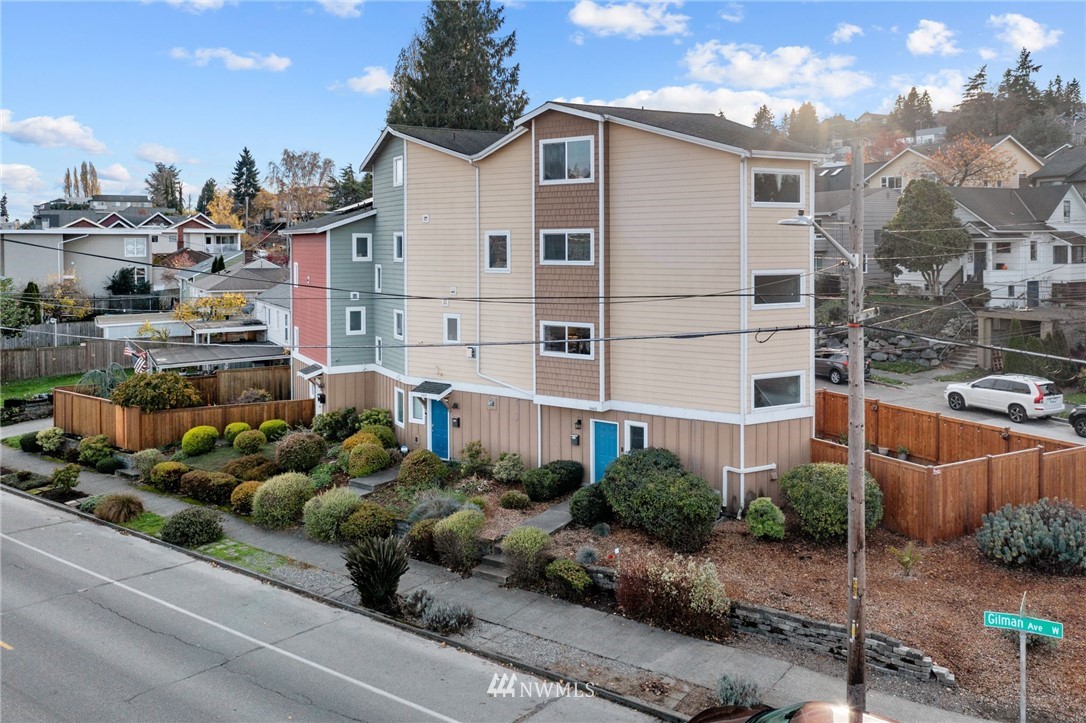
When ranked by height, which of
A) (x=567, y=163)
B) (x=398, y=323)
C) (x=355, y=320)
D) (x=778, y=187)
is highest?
(x=567, y=163)

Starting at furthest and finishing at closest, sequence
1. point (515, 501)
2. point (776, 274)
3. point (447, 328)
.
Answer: point (447, 328), point (515, 501), point (776, 274)

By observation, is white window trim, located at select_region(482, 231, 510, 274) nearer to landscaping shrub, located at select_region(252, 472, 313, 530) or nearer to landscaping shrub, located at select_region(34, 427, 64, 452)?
landscaping shrub, located at select_region(252, 472, 313, 530)

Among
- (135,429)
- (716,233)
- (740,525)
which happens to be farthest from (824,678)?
(135,429)

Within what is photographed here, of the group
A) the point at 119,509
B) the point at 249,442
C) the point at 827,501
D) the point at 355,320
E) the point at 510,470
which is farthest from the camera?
the point at 355,320

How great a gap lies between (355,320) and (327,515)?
11.8 metres

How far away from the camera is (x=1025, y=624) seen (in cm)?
1062

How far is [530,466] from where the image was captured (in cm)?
2475

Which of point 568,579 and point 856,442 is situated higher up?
point 856,442

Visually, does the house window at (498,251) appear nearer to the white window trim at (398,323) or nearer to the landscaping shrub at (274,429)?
the white window trim at (398,323)

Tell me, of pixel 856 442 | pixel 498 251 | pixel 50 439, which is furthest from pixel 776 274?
pixel 50 439

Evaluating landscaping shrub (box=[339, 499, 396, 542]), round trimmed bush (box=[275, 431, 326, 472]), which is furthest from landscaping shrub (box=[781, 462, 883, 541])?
round trimmed bush (box=[275, 431, 326, 472])

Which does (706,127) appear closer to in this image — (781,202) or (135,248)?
(781,202)

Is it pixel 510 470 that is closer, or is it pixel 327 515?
pixel 327 515

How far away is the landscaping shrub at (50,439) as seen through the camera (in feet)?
104
